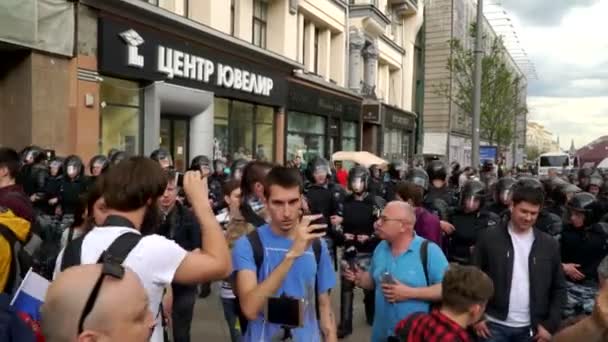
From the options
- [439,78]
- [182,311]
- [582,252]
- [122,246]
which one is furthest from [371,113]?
[122,246]

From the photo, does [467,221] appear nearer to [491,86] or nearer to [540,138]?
[491,86]

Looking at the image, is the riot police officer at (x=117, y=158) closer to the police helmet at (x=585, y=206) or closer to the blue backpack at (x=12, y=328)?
the blue backpack at (x=12, y=328)

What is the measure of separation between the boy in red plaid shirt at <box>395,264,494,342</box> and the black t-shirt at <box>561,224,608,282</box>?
92.0 inches

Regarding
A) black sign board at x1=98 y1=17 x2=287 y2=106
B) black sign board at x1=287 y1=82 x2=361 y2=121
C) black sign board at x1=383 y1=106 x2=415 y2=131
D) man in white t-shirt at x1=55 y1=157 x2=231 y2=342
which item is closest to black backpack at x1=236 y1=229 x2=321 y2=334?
man in white t-shirt at x1=55 y1=157 x2=231 y2=342

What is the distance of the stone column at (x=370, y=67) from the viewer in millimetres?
27109

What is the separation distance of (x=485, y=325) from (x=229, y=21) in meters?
14.0

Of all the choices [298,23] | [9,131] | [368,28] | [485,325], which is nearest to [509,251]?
[485,325]

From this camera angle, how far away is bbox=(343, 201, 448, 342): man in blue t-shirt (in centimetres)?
335

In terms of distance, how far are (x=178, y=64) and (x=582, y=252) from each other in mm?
10844

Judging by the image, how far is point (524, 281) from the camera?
12.3 ft

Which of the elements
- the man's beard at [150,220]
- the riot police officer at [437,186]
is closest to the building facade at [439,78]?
the riot police officer at [437,186]

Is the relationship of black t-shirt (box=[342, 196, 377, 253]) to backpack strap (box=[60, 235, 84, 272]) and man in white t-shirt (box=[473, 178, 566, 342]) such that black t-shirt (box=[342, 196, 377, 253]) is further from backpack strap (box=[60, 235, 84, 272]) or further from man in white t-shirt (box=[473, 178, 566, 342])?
backpack strap (box=[60, 235, 84, 272])

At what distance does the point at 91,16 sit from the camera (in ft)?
36.9

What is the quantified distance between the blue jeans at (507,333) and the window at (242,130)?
1266 cm
